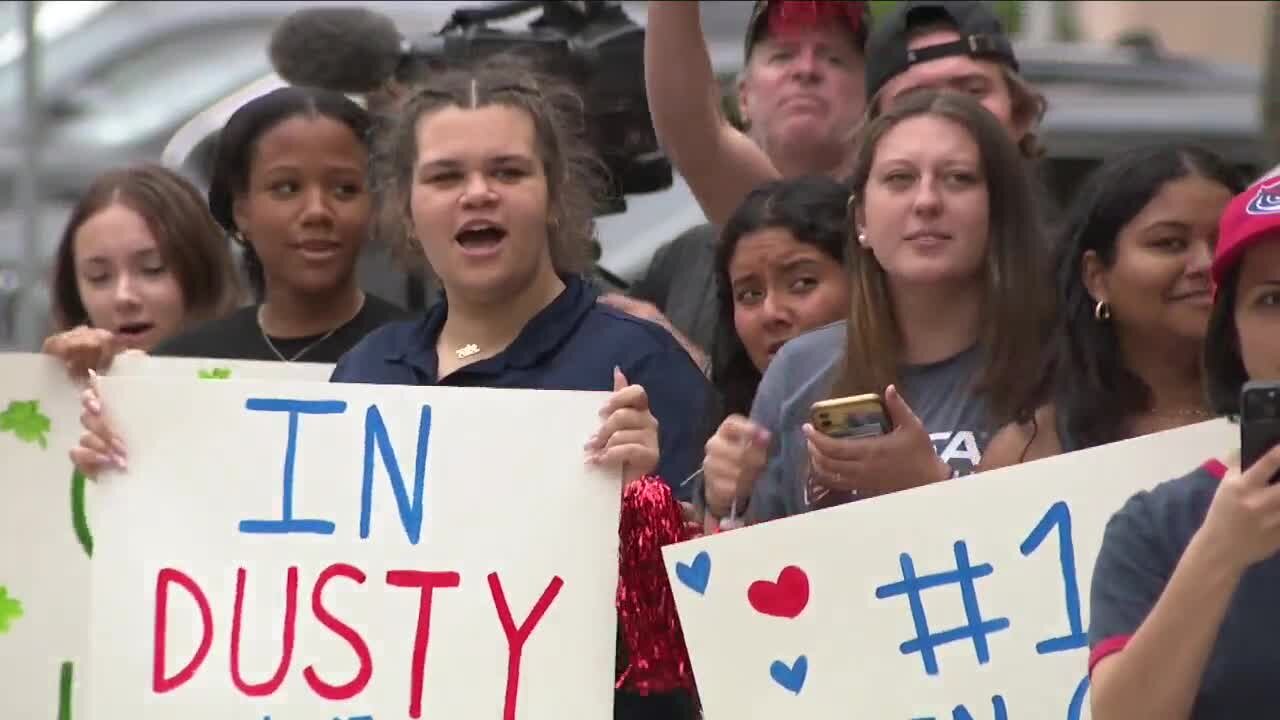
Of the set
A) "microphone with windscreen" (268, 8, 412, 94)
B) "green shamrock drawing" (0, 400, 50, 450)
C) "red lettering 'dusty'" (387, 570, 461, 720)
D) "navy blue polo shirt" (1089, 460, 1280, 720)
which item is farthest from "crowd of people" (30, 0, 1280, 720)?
"microphone with windscreen" (268, 8, 412, 94)

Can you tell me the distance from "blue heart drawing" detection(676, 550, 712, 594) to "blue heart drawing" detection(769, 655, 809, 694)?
14cm

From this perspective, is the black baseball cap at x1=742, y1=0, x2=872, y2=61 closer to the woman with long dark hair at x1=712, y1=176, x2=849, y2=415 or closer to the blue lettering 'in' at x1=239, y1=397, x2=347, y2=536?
the woman with long dark hair at x1=712, y1=176, x2=849, y2=415

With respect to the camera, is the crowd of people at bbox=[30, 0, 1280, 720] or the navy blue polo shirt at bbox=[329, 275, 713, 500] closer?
the crowd of people at bbox=[30, 0, 1280, 720]

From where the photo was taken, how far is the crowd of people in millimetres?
3508

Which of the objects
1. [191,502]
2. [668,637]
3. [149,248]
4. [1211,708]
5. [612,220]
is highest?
[612,220]

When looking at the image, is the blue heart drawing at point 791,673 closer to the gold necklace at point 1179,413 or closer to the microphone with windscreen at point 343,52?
the gold necklace at point 1179,413

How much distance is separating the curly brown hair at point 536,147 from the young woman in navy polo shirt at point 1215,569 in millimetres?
1328

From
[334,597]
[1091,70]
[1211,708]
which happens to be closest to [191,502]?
[334,597]

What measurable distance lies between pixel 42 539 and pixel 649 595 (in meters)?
Result: 1.08

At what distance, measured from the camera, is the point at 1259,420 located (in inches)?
103

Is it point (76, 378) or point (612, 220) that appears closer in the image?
point (76, 378)

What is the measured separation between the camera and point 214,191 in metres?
4.65

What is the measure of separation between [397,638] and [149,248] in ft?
4.35

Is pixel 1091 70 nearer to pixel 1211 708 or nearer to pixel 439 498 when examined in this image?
pixel 439 498
